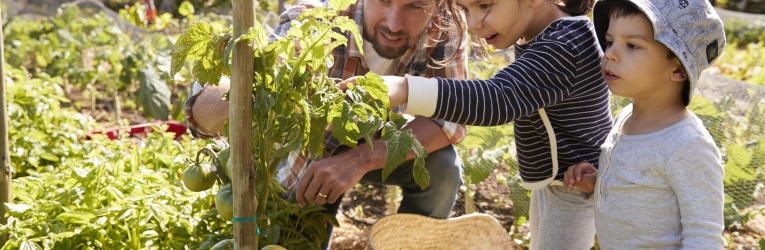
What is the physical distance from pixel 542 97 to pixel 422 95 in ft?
Result: 0.82

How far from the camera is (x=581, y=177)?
1575mm

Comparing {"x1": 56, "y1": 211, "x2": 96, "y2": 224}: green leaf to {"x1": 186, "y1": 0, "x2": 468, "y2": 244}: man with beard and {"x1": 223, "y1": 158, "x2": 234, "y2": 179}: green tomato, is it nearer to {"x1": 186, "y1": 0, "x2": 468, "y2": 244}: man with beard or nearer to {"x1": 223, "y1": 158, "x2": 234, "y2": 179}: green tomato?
{"x1": 186, "y1": 0, "x2": 468, "y2": 244}: man with beard

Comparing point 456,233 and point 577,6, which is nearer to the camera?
point 577,6

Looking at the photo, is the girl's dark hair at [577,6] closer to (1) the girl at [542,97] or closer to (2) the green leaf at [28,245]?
(1) the girl at [542,97]

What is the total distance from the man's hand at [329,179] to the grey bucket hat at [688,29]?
0.78 meters

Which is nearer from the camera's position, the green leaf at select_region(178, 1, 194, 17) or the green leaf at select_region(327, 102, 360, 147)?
the green leaf at select_region(327, 102, 360, 147)

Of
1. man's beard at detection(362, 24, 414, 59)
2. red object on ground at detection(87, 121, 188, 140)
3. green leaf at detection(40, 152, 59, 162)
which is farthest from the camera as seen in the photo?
red object on ground at detection(87, 121, 188, 140)

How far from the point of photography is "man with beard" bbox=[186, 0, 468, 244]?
69.9 inches

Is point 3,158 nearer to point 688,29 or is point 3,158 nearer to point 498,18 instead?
point 498,18

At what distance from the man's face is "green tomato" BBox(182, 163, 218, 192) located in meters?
0.80

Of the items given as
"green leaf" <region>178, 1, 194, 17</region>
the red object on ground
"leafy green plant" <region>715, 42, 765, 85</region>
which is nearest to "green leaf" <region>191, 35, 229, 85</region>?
the red object on ground

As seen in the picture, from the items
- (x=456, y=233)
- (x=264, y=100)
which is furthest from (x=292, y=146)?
(x=456, y=233)

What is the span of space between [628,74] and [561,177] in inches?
15.0

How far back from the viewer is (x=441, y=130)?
200 cm
